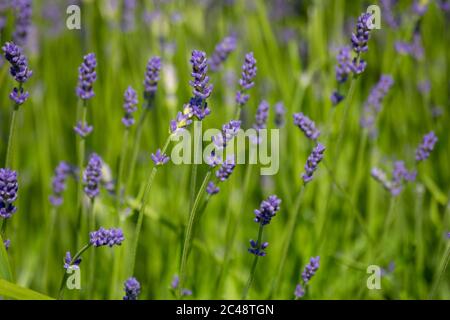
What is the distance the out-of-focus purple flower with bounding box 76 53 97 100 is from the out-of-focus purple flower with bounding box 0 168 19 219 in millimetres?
271

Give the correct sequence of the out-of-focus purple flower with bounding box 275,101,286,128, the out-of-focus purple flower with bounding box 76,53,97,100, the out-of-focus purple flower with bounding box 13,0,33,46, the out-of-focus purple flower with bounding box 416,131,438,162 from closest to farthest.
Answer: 1. the out-of-focus purple flower with bounding box 76,53,97,100
2. the out-of-focus purple flower with bounding box 416,131,438,162
3. the out-of-focus purple flower with bounding box 13,0,33,46
4. the out-of-focus purple flower with bounding box 275,101,286,128

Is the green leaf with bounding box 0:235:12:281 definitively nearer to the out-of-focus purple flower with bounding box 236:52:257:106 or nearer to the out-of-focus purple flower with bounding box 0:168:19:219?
the out-of-focus purple flower with bounding box 0:168:19:219

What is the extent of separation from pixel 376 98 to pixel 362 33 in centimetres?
47

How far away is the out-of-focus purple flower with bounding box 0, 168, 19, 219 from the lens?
3.51 ft

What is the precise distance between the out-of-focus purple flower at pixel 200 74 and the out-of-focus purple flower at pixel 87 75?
0.95 feet

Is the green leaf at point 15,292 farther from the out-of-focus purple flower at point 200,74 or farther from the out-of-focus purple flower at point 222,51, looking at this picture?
the out-of-focus purple flower at point 222,51

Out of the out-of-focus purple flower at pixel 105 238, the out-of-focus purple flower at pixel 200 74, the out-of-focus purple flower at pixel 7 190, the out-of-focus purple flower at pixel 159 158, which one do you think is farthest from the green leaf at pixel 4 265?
the out-of-focus purple flower at pixel 200 74

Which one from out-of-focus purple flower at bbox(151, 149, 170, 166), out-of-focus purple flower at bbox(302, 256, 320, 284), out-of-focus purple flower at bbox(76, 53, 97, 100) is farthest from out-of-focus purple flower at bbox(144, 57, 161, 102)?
out-of-focus purple flower at bbox(302, 256, 320, 284)

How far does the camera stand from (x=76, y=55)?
275cm

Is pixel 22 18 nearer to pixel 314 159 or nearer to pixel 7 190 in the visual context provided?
pixel 7 190

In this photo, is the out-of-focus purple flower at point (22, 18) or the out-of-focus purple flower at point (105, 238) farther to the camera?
Answer: the out-of-focus purple flower at point (22, 18)

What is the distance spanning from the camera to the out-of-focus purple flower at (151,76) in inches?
51.9

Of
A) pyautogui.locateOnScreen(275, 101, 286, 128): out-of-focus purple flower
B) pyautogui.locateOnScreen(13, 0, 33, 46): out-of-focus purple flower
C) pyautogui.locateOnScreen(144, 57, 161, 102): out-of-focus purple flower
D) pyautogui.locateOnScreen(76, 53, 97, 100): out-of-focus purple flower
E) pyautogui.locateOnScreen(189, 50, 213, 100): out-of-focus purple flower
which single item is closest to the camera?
pyautogui.locateOnScreen(189, 50, 213, 100): out-of-focus purple flower
